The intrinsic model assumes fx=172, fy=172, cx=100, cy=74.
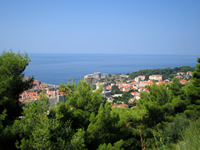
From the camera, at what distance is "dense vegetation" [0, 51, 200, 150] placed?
311cm

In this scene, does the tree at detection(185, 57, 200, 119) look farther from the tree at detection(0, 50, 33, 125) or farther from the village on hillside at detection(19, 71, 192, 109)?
the tree at detection(0, 50, 33, 125)

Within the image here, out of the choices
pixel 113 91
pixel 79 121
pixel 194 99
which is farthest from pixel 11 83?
pixel 113 91

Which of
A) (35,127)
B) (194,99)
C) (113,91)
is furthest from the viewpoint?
(113,91)

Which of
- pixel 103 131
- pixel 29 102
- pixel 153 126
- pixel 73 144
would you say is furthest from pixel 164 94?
pixel 29 102

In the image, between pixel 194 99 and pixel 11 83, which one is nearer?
pixel 11 83

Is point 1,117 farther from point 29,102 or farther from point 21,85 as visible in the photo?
point 21,85

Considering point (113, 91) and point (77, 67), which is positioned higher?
point (77, 67)

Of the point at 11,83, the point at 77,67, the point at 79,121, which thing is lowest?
the point at 77,67

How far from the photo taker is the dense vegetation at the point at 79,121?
3.11 m

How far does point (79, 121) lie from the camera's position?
14.3ft

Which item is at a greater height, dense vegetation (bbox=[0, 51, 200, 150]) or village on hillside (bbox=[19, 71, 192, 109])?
dense vegetation (bbox=[0, 51, 200, 150])

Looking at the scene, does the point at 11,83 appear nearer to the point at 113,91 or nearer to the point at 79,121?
the point at 79,121

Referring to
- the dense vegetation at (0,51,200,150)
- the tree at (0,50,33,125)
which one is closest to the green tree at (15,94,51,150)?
the dense vegetation at (0,51,200,150)

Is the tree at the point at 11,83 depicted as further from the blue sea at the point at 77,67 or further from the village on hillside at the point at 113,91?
the blue sea at the point at 77,67
